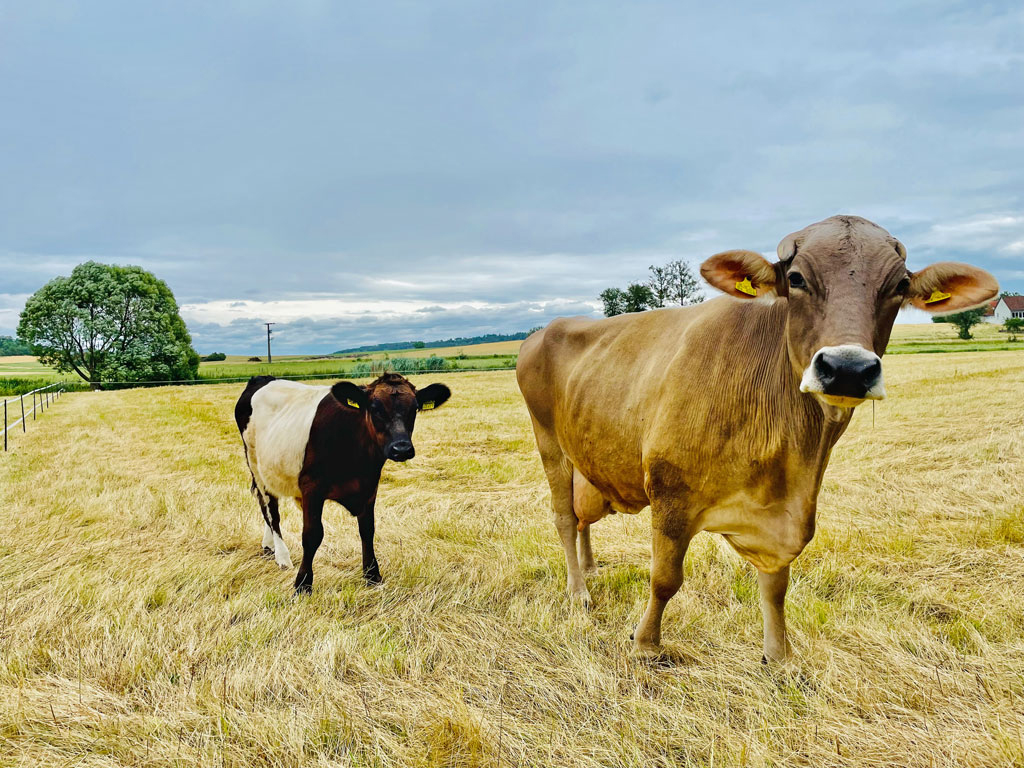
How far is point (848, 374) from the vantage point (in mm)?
Result: 2215

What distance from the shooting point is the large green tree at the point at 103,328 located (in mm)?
42812

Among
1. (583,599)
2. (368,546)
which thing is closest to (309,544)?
(368,546)

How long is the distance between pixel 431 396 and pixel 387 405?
597mm

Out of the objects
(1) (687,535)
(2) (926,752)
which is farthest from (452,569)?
(2) (926,752)

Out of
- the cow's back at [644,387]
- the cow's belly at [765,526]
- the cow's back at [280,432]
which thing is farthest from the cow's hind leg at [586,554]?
the cow's back at [280,432]

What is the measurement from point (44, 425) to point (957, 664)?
888 inches

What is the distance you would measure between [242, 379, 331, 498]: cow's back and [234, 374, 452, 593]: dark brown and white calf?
0.01 meters

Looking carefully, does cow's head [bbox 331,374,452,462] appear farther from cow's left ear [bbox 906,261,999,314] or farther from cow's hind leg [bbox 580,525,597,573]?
cow's left ear [bbox 906,261,999,314]

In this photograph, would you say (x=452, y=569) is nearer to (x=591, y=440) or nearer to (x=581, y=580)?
(x=581, y=580)

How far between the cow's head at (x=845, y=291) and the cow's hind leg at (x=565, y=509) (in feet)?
9.13

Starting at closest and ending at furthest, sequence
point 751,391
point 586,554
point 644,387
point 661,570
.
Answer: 1. point 751,391
2. point 661,570
3. point 644,387
4. point 586,554

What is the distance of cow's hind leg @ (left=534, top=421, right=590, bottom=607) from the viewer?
15.9ft

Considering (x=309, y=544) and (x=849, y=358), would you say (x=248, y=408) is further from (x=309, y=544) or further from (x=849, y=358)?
(x=849, y=358)

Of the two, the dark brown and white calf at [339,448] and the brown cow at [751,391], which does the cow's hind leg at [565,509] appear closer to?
the brown cow at [751,391]
